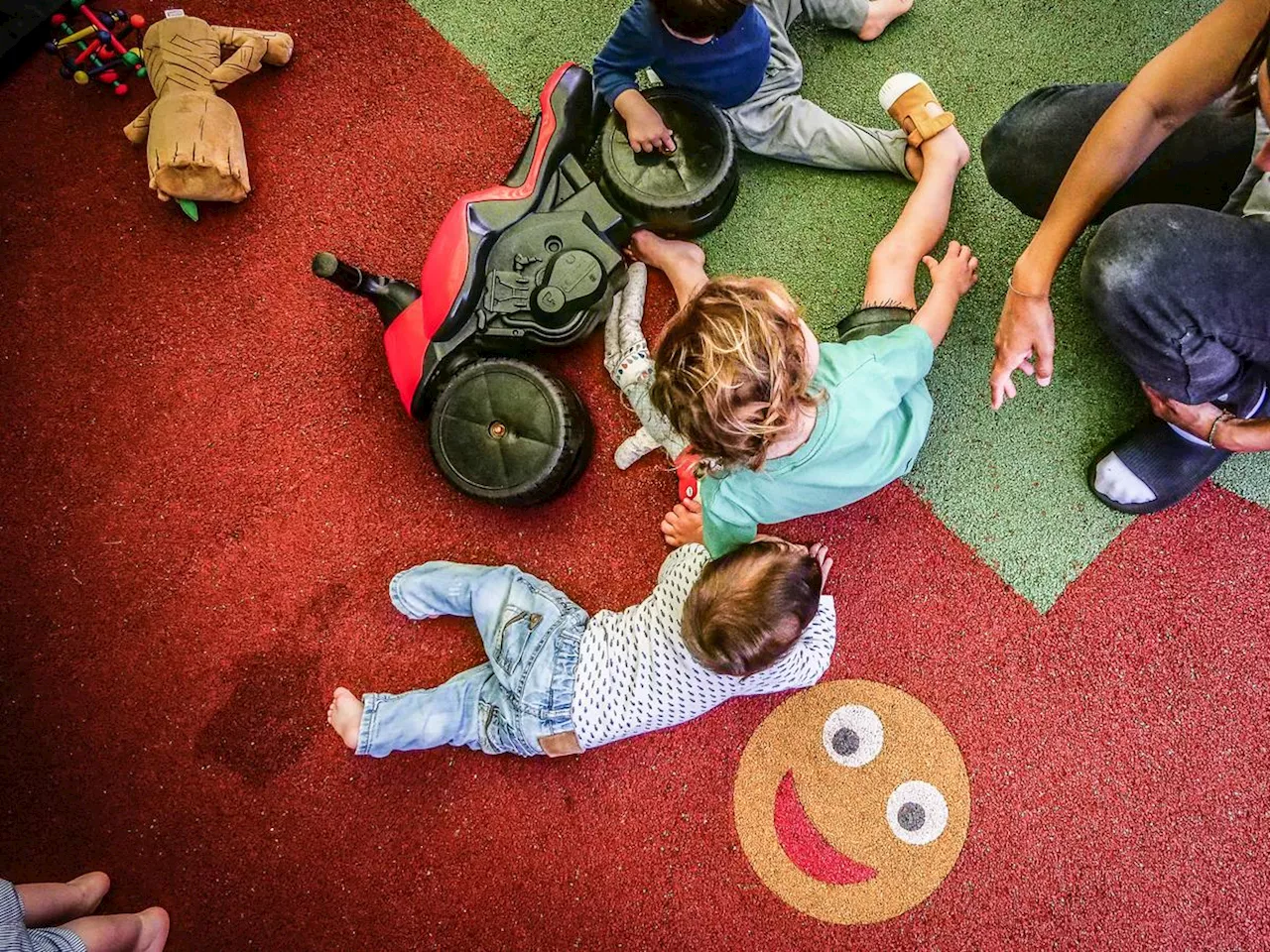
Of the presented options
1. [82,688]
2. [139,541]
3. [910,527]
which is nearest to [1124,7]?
[910,527]

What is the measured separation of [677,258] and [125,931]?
1.06 m

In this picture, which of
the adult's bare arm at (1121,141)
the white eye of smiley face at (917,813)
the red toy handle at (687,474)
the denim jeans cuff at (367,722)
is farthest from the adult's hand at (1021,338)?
the denim jeans cuff at (367,722)

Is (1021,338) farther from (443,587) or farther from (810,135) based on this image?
(443,587)

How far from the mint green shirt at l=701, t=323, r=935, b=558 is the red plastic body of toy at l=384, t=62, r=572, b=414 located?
0.39 meters

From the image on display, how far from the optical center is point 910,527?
45.8 inches

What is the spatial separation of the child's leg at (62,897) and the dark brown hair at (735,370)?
91 cm

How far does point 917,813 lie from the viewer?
111 cm

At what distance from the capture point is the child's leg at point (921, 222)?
46.1 inches

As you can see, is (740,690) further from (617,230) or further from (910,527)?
(617,230)

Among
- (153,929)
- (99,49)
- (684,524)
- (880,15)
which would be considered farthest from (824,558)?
(99,49)

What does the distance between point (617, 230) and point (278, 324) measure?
1.59 ft

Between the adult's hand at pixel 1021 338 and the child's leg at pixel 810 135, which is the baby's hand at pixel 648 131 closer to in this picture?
the child's leg at pixel 810 135

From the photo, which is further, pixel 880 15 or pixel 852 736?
pixel 880 15

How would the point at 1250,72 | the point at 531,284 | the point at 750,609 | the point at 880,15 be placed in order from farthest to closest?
the point at 880,15 < the point at 531,284 < the point at 750,609 < the point at 1250,72
